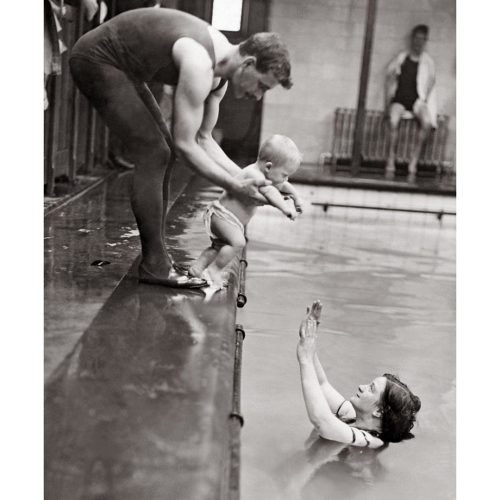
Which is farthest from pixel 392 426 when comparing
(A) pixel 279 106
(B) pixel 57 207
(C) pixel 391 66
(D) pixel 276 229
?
(C) pixel 391 66

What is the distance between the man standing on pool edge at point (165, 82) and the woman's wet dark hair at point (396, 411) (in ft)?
2.45

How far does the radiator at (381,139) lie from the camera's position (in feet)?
29.5

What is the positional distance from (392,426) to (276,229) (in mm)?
3942

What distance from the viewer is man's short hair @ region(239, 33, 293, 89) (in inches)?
89.4

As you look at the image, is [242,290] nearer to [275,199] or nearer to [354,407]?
[354,407]

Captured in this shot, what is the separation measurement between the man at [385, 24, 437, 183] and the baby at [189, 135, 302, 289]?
558 cm

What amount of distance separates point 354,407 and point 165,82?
1.28 metres

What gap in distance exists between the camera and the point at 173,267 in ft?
8.82

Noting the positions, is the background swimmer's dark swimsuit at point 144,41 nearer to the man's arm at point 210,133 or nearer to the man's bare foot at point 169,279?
the man's arm at point 210,133

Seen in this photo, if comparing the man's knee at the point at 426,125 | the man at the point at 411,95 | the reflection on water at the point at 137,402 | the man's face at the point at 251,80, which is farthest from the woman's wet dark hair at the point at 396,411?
the man's knee at the point at 426,125

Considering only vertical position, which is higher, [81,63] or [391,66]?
[391,66]

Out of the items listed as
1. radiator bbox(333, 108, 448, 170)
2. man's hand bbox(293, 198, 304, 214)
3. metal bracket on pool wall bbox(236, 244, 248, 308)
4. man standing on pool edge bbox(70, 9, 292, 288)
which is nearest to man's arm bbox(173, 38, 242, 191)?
man standing on pool edge bbox(70, 9, 292, 288)

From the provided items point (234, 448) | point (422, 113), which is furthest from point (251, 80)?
point (422, 113)
